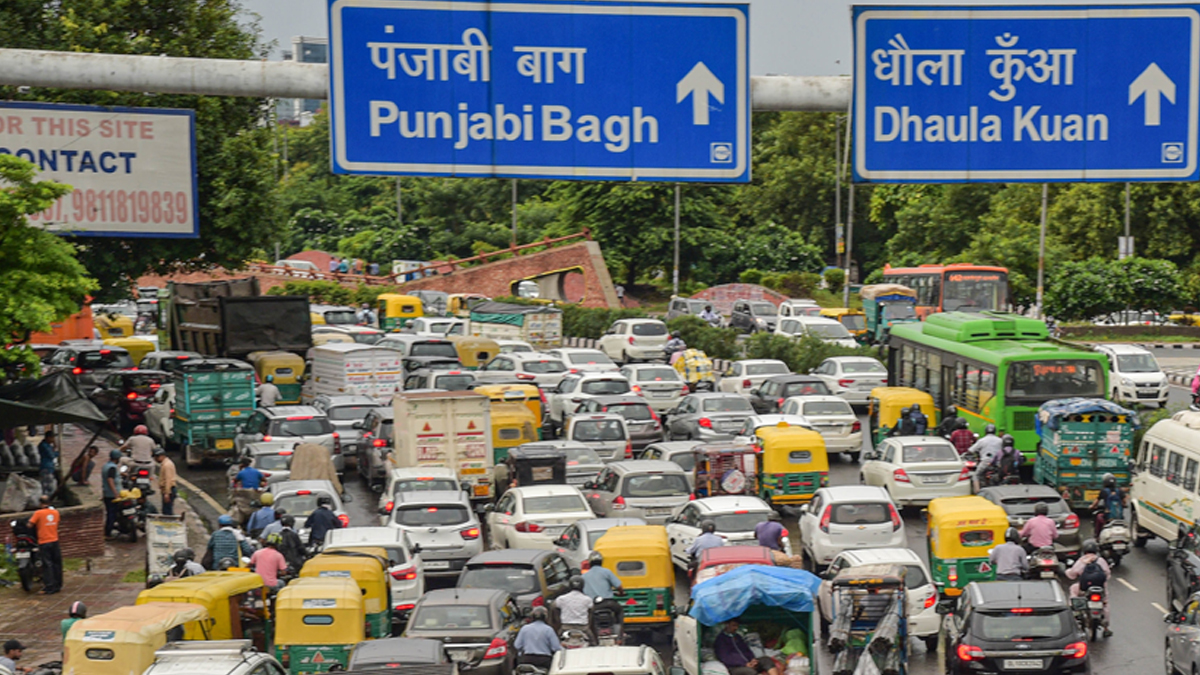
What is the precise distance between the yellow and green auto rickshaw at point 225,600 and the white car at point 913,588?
7231mm

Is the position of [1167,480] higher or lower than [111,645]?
higher

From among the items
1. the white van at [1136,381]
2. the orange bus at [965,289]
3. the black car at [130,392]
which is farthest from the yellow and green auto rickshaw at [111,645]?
the orange bus at [965,289]

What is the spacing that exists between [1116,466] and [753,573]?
1146 centimetres

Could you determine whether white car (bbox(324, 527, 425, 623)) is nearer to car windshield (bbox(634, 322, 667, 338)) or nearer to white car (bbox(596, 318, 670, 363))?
white car (bbox(596, 318, 670, 363))

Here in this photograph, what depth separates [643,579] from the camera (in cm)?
1883

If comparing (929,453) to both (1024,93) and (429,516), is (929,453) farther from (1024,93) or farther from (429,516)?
(1024,93)

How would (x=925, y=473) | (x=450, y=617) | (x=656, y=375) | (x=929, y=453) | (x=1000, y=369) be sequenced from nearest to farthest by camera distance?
(x=450, y=617) → (x=925, y=473) → (x=929, y=453) → (x=1000, y=369) → (x=656, y=375)

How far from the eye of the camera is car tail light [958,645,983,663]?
1569cm

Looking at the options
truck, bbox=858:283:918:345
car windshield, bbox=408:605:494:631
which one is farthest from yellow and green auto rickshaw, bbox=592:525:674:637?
truck, bbox=858:283:918:345

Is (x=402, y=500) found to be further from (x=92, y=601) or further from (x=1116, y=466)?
(x=1116, y=466)

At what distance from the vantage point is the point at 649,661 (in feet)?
46.6

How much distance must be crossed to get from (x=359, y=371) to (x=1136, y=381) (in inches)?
814

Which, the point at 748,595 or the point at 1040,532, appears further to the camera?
the point at 1040,532

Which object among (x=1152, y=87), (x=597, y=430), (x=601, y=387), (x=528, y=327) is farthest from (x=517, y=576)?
(x=528, y=327)
